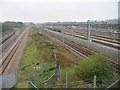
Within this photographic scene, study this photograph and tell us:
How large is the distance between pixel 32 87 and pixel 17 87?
656 centimetres

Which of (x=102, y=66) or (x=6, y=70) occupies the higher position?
(x=102, y=66)

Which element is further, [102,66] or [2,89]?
[102,66]

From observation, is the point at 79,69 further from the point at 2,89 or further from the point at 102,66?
the point at 2,89

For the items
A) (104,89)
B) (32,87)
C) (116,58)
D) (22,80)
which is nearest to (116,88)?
(104,89)

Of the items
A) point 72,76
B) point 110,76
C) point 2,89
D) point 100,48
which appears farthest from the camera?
point 100,48

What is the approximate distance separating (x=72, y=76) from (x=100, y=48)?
57.6 ft

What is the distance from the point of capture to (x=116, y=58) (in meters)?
33.5

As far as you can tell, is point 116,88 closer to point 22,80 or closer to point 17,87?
point 17,87

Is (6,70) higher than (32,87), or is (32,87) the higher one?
(32,87)

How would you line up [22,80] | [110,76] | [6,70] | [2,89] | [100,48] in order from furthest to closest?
[100,48] < [6,70] < [22,80] < [110,76] < [2,89]

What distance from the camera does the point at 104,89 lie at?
15.5 meters

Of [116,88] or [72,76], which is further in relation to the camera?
[72,76]

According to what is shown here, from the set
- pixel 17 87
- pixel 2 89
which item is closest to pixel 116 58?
pixel 17 87

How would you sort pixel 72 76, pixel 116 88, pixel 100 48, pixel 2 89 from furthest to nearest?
1. pixel 100 48
2. pixel 72 76
3. pixel 2 89
4. pixel 116 88
